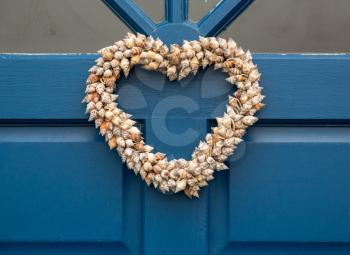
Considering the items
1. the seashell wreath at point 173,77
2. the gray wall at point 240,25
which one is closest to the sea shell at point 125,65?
the seashell wreath at point 173,77

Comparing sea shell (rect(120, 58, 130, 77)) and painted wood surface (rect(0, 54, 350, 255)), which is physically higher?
sea shell (rect(120, 58, 130, 77))

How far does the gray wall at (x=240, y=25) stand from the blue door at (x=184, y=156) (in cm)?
5

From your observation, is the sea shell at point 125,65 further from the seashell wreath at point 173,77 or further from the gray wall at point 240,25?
the gray wall at point 240,25

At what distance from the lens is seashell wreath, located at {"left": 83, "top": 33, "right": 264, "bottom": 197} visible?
138cm

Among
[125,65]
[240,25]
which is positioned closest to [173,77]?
[125,65]

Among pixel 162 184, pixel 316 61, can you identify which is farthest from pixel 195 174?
pixel 316 61

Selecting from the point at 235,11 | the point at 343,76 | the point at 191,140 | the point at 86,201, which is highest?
the point at 235,11

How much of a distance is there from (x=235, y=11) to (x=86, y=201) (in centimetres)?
60

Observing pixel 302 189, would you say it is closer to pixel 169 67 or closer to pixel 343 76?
pixel 343 76

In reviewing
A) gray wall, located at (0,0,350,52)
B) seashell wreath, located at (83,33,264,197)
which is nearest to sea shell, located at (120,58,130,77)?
seashell wreath, located at (83,33,264,197)

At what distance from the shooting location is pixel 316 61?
1428mm

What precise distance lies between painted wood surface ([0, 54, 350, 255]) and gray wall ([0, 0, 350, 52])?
2.1 inches

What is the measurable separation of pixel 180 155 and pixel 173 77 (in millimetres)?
190

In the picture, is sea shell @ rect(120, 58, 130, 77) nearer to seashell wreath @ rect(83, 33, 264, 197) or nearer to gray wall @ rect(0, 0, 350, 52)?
seashell wreath @ rect(83, 33, 264, 197)
